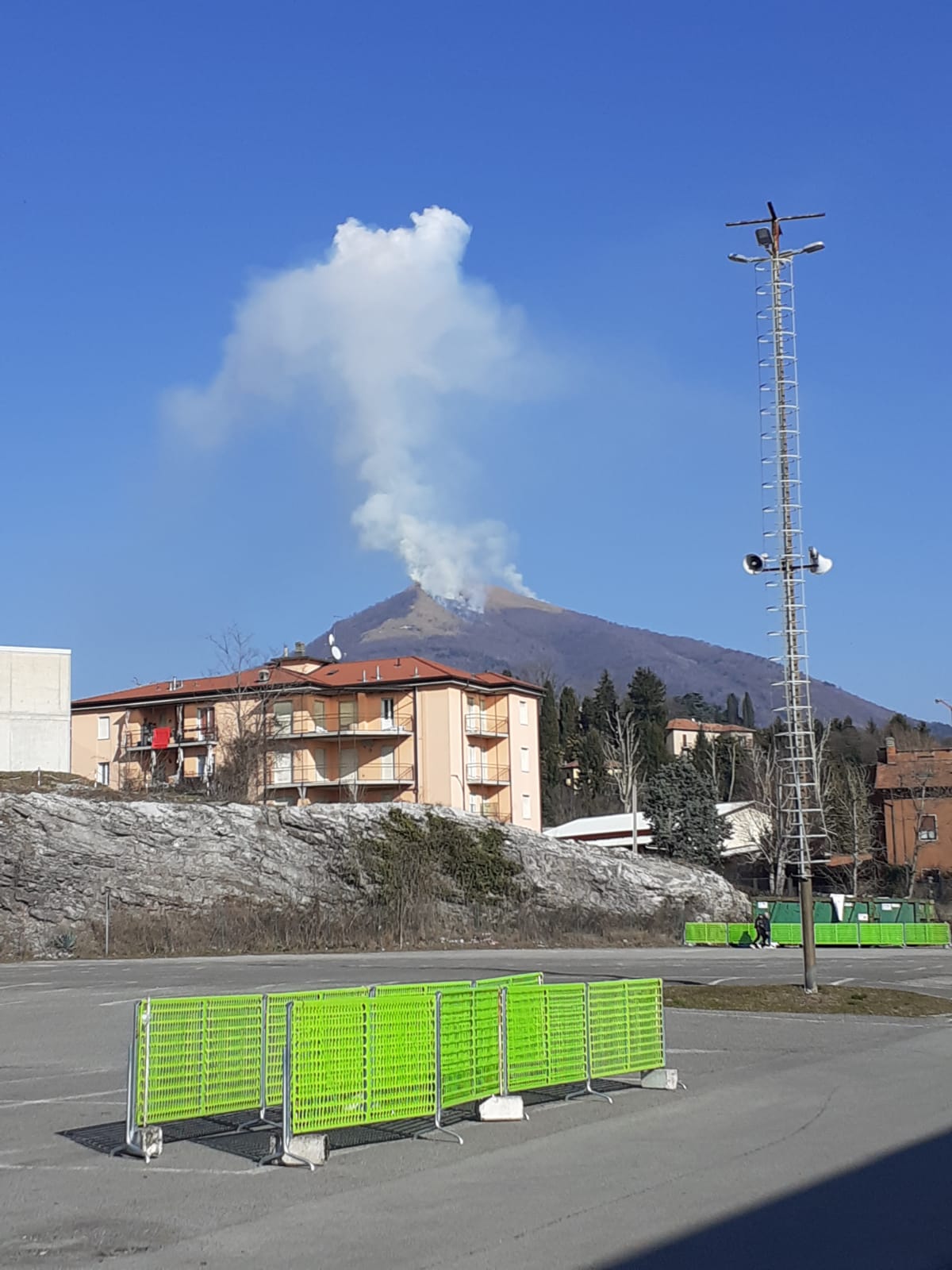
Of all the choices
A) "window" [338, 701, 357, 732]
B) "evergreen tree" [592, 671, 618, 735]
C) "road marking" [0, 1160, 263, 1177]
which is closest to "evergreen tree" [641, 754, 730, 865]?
"window" [338, 701, 357, 732]

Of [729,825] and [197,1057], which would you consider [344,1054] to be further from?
[729,825]

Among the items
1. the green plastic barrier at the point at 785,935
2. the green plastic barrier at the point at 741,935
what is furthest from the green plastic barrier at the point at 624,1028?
the green plastic barrier at the point at 785,935

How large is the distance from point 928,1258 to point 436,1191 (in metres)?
3.33

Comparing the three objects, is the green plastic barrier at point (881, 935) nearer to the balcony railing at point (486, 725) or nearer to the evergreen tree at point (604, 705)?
the balcony railing at point (486, 725)

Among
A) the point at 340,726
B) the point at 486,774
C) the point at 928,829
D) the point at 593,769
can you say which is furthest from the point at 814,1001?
the point at 593,769

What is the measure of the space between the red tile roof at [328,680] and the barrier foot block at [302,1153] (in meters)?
60.3

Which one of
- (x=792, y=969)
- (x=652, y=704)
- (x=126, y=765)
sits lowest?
(x=792, y=969)

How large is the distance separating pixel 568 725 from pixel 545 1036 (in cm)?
10970

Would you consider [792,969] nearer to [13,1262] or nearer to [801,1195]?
[801,1195]

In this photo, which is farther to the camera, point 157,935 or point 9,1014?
point 157,935

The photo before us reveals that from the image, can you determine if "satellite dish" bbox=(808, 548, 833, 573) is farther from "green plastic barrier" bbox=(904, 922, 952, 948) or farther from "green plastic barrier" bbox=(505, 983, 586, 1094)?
"green plastic barrier" bbox=(904, 922, 952, 948)

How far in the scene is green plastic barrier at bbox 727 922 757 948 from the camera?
49219 millimetres

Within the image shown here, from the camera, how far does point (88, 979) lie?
104 feet

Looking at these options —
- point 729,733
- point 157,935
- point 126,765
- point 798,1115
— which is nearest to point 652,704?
point 729,733
